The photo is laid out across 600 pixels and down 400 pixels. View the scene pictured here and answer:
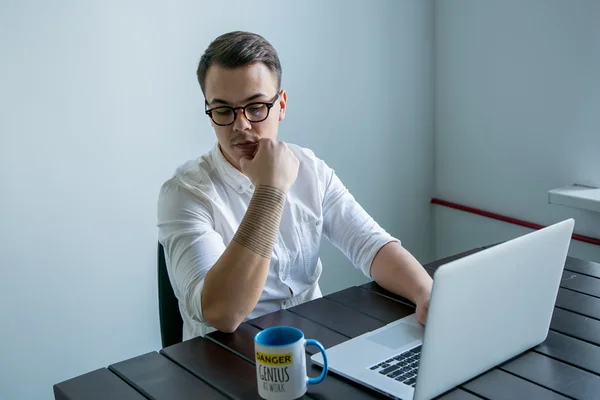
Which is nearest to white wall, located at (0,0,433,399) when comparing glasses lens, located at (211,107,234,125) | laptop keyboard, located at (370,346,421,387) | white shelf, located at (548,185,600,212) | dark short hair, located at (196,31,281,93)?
dark short hair, located at (196,31,281,93)

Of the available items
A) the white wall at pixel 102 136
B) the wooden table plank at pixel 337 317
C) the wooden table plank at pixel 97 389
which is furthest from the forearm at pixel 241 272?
the white wall at pixel 102 136

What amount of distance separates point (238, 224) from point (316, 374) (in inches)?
24.3

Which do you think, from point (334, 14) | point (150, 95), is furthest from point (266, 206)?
point (334, 14)

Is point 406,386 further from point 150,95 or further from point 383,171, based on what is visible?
point 383,171

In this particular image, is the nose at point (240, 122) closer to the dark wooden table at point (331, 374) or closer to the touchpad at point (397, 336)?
the dark wooden table at point (331, 374)

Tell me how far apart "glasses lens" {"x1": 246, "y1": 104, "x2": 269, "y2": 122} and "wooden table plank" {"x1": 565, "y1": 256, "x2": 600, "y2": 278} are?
83 cm

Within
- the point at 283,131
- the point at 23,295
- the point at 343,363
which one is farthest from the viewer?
the point at 283,131

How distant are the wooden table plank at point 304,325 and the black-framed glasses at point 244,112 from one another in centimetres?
46

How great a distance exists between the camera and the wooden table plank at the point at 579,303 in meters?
1.47

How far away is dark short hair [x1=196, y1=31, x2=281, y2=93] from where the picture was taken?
5.41 feet

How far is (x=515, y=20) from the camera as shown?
2729 millimetres

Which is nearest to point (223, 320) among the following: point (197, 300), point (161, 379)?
point (197, 300)

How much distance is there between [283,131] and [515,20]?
0.99 m

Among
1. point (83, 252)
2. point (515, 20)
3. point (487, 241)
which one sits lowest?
point (487, 241)
